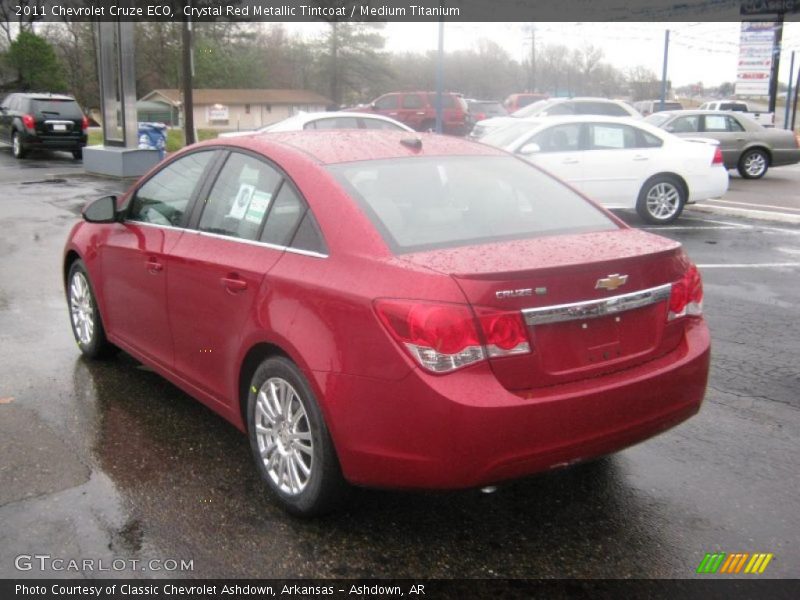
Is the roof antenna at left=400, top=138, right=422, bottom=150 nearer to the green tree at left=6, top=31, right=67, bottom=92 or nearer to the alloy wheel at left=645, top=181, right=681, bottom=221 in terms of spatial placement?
the alloy wheel at left=645, top=181, right=681, bottom=221

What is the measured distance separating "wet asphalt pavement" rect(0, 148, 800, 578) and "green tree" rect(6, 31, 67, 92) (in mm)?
48212

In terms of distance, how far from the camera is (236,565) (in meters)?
2.97

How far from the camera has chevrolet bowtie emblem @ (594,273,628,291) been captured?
9.82ft

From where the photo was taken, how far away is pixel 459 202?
3.59 meters

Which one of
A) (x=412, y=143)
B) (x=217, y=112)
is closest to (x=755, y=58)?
(x=412, y=143)

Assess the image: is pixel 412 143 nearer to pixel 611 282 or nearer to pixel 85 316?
pixel 611 282

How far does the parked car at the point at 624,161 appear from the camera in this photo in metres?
11.8

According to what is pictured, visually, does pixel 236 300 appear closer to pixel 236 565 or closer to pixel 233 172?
pixel 233 172

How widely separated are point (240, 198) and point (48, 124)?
71.0 feet

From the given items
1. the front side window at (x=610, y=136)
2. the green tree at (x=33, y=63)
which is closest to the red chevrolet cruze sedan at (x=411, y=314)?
the front side window at (x=610, y=136)

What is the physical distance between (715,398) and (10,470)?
3.86 meters

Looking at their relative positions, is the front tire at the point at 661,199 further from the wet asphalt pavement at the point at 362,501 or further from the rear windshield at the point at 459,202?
the rear windshield at the point at 459,202

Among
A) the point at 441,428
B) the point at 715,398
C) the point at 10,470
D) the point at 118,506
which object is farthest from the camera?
the point at 715,398

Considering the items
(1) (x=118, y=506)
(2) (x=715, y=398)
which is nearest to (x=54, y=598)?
(1) (x=118, y=506)
